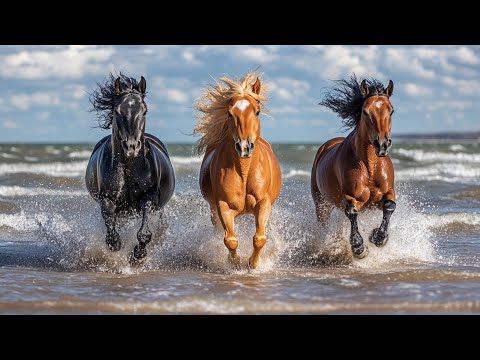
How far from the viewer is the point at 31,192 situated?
18031mm

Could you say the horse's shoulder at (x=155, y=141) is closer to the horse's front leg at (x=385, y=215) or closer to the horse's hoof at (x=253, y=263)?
the horse's hoof at (x=253, y=263)

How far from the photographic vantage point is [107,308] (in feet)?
19.5

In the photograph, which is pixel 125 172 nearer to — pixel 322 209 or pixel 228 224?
pixel 228 224

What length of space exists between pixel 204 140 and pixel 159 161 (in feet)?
2.54

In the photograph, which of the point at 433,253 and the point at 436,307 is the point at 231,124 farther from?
the point at 433,253

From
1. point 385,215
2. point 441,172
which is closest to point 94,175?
point 385,215

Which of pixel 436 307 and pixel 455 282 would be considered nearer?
pixel 436 307

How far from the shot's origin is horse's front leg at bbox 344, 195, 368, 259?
7707mm

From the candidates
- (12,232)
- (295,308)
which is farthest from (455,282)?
(12,232)

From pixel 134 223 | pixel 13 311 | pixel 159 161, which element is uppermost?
pixel 159 161

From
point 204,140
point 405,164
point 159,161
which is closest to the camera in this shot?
point 159,161

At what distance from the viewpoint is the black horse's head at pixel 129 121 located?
6988 millimetres

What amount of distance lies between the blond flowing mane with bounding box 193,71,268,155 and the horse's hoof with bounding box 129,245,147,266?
4.74 ft

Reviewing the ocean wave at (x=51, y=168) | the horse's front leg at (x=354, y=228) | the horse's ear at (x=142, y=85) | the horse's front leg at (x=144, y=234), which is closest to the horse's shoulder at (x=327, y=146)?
the horse's front leg at (x=354, y=228)
